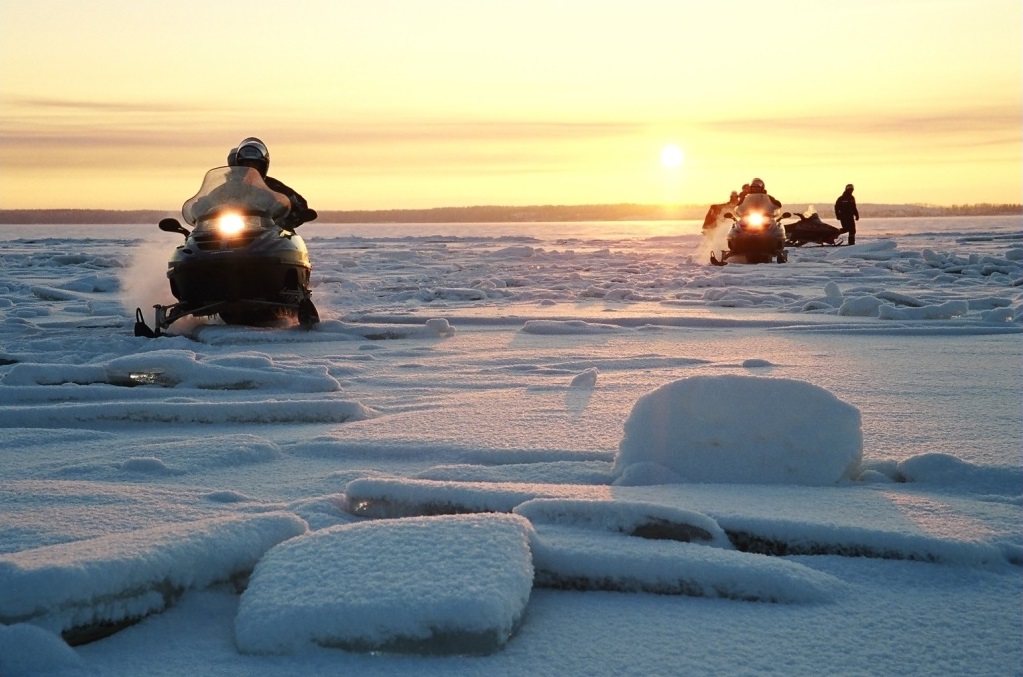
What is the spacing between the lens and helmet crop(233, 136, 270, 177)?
8.65 m

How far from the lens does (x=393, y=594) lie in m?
1.78

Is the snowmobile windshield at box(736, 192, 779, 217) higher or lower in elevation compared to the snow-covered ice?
higher

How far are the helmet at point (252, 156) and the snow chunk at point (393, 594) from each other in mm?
7136

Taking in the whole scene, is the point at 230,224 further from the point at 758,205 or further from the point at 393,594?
the point at 758,205

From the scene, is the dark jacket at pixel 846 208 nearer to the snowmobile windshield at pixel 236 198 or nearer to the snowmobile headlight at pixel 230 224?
the snowmobile windshield at pixel 236 198

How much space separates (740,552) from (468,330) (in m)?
6.25

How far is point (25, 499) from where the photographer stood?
2.69 m

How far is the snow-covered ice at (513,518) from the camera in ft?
5.77

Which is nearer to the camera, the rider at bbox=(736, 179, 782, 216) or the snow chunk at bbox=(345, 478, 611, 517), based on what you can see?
the snow chunk at bbox=(345, 478, 611, 517)

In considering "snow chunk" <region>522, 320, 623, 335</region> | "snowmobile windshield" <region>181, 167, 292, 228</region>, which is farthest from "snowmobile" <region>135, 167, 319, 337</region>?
"snow chunk" <region>522, 320, 623, 335</region>

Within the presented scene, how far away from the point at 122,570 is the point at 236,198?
6.87m

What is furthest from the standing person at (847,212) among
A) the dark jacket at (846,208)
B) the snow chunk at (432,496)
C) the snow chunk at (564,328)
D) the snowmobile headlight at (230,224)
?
the snow chunk at (432,496)

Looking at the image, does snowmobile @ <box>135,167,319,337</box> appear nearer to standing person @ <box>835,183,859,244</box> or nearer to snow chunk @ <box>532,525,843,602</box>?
snow chunk @ <box>532,525,843,602</box>

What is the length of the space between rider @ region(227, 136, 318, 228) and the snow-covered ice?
125 inches
